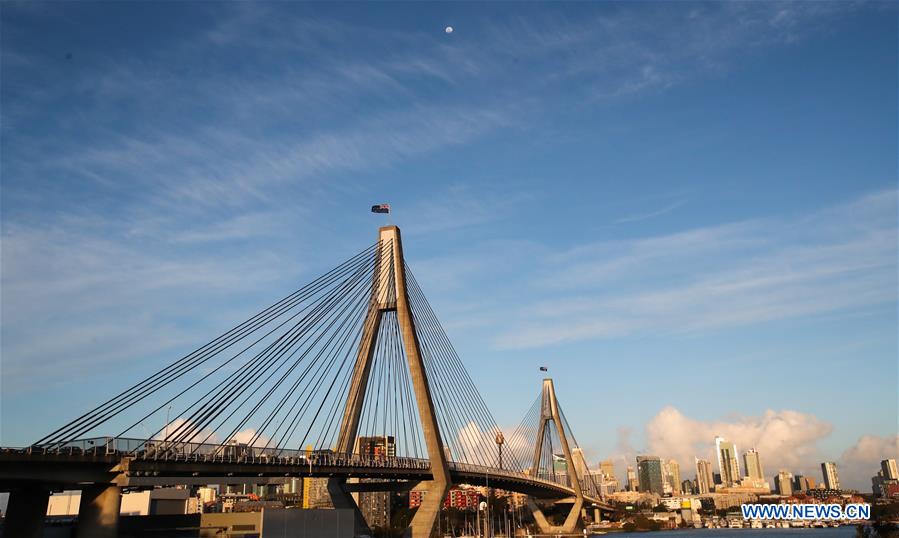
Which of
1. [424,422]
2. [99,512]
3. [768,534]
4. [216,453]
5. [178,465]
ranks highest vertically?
[424,422]

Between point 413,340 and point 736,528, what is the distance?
154 m

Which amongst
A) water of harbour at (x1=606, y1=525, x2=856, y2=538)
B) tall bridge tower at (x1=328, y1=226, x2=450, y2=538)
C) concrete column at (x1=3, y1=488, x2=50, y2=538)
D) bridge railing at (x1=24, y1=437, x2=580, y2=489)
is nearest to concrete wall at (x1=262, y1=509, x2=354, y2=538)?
tall bridge tower at (x1=328, y1=226, x2=450, y2=538)

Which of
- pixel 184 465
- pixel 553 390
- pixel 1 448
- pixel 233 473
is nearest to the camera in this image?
pixel 1 448

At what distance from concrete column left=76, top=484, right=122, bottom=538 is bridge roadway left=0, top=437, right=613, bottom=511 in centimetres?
56

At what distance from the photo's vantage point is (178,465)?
1298 inches

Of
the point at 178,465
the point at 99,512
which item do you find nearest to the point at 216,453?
the point at 178,465

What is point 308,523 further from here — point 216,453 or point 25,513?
point 25,513

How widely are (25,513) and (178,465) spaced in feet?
21.1

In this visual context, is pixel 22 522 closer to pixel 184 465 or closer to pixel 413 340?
pixel 184 465

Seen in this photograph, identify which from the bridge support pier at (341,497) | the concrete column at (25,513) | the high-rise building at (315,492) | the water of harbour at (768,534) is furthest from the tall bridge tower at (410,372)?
the high-rise building at (315,492)

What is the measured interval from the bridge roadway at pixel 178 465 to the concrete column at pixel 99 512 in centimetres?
56

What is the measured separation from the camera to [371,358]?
4797cm

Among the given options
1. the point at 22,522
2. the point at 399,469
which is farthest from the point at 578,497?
the point at 22,522

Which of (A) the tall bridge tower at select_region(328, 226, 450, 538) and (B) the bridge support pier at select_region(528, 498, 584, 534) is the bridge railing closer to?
(A) the tall bridge tower at select_region(328, 226, 450, 538)
